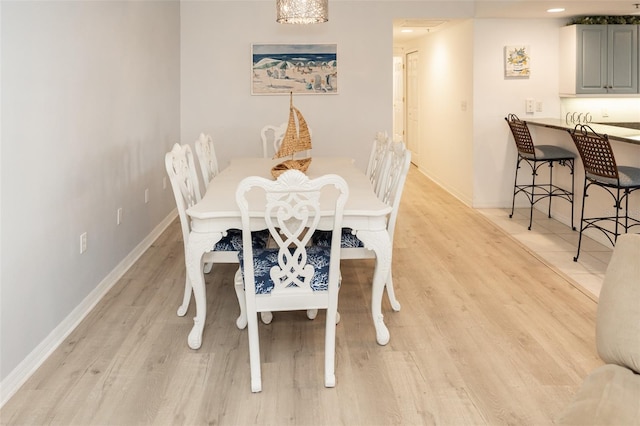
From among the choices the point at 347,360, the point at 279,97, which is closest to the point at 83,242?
the point at 347,360

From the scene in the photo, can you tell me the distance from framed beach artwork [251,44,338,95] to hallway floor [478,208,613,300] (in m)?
2.23

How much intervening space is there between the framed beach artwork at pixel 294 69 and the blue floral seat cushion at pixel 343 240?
10.6 feet

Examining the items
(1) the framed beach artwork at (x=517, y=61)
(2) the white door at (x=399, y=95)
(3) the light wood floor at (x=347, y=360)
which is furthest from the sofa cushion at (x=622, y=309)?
(2) the white door at (x=399, y=95)

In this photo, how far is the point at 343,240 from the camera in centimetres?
326

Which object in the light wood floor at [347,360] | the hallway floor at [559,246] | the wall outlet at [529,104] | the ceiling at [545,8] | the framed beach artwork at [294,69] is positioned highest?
the ceiling at [545,8]

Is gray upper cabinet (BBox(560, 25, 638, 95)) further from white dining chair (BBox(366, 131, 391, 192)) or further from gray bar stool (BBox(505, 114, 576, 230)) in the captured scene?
white dining chair (BBox(366, 131, 391, 192))

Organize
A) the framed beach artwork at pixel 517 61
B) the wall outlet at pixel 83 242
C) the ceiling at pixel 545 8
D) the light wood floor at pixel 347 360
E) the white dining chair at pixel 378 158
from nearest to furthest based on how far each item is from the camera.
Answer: the light wood floor at pixel 347 360 → the wall outlet at pixel 83 242 → the white dining chair at pixel 378 158 → the ceiling at pixel 545 8 → the framed beach artwork at pixel 517 61

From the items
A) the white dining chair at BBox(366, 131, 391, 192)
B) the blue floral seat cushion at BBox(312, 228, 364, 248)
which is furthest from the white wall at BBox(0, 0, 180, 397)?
the white dining chair at BBox(366, 131, 391, 192)

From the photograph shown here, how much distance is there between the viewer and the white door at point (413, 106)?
9.88 m

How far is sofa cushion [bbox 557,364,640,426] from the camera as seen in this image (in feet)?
4.98

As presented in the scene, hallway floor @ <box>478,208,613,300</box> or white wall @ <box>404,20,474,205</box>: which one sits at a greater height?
white wall @ <box>404,20,474,205</box>

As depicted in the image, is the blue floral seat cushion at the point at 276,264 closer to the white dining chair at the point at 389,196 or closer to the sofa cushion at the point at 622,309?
the white dining chair at the point at 389,196

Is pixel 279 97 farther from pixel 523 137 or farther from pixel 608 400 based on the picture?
pixel 608 400

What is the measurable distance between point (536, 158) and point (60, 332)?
4316 mm
